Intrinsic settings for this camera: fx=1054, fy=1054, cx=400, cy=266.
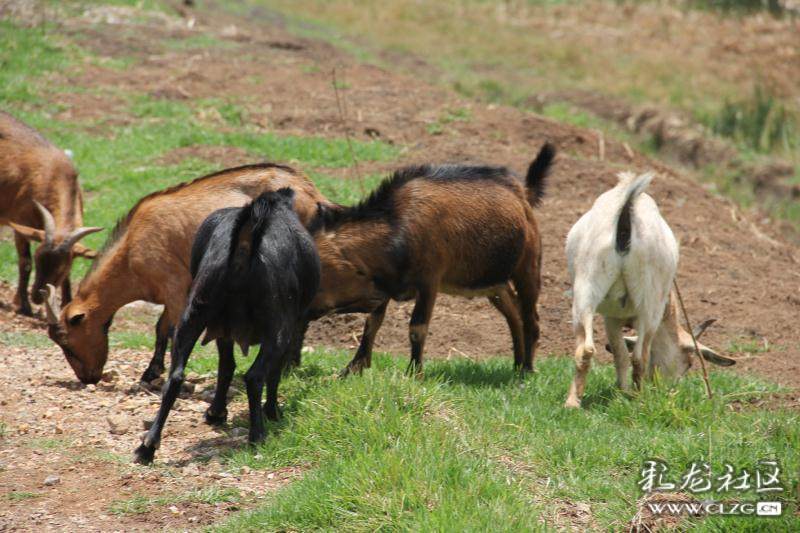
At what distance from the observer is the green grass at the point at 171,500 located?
6.02 metres

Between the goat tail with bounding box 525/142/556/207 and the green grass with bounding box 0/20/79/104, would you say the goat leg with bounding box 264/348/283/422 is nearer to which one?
the goat tail with bounding box 525/142/556/207

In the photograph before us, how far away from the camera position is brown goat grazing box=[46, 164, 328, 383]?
8.27 meters

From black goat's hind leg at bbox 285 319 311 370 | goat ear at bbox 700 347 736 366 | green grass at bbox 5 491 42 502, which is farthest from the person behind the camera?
goat ear at bbox 700 347 736 366

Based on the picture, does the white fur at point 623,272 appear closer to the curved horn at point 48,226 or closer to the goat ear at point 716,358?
the goat ear at point 716,358

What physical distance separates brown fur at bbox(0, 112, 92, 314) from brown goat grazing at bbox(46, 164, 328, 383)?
2.05 meters

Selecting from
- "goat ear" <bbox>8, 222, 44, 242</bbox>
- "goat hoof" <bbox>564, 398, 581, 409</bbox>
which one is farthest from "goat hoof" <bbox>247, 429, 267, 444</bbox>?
"goat ear" <bbox>8, 222, 44, 242</bbox>

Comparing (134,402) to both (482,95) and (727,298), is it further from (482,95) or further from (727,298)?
(482,95)

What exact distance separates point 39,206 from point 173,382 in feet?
15.7

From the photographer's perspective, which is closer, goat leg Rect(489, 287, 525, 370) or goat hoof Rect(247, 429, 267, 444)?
goat hoof Rect(247, 429, 267, 444)

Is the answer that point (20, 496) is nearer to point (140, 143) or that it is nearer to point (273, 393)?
point (273, 393)

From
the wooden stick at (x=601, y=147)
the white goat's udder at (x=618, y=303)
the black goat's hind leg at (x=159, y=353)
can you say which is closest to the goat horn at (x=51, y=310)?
the black goat's hind leg at (x=159, y=353)

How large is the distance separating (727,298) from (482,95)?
11.1 meters

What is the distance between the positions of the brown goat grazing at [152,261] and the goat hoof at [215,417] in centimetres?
100

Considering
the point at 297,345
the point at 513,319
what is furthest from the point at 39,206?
the point at 513,319
